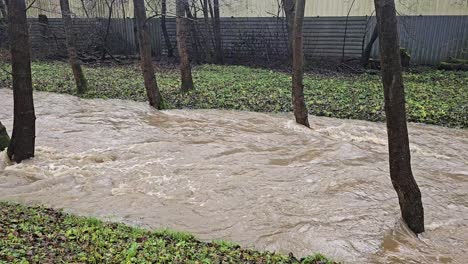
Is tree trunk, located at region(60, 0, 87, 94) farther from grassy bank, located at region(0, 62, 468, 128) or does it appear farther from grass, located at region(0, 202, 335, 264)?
grass, located at region(0, 202, 335, 264)

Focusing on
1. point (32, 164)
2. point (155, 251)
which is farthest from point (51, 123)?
point (155, 251)

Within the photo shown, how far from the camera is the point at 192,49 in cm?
2302

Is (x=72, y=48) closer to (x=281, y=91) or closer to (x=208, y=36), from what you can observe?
(x=281, y=91)

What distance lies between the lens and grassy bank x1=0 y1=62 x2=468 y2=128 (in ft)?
38.3

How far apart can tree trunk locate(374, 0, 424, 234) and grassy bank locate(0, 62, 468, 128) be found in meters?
6.25

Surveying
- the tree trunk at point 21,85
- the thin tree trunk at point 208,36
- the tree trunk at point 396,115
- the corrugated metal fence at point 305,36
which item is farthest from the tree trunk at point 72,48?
the tree trunk at point 396,115

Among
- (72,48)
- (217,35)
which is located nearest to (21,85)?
(72,48)

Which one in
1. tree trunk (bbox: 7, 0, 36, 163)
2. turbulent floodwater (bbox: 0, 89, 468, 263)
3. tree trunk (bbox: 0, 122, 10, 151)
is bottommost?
turbulent floodwater (bbox: 0, 89, 468, 263)

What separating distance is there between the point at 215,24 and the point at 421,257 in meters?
18.1

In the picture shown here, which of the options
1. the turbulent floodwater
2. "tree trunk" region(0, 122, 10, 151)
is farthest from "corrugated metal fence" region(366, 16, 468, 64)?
"tree trunk" region(0, 122, 10, 151)

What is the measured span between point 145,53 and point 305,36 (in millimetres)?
11133

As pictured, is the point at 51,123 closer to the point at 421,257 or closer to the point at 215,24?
the point at 421,257

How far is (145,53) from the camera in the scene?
1206 centimetres

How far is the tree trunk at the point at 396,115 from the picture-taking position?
4520 millimetres
